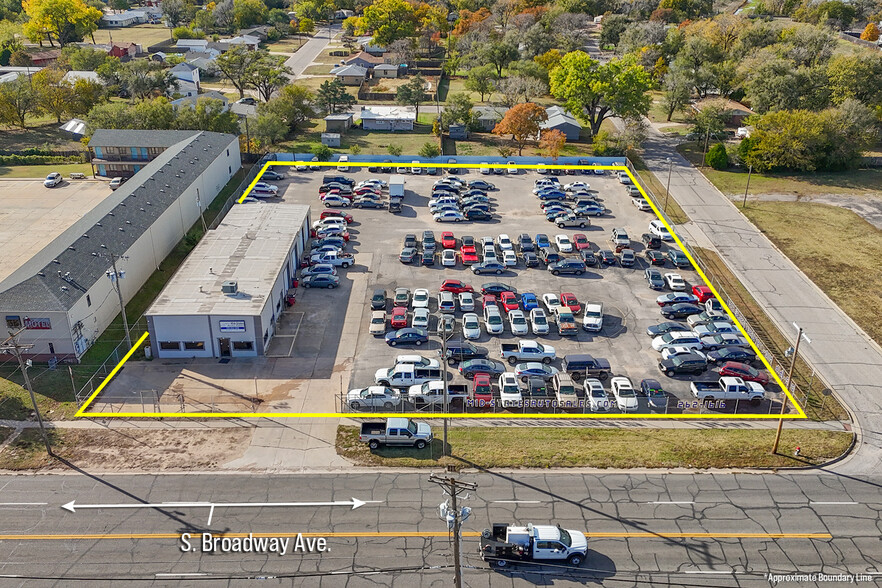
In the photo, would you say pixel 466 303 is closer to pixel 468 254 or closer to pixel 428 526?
pixel 468 254

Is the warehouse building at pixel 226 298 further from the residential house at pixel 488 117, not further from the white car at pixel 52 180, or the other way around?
the residential house at pixel 488 117

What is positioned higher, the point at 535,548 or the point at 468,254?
the point at 468,254

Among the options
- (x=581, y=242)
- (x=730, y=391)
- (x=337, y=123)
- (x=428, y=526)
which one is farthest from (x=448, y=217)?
(x=428, y=526)

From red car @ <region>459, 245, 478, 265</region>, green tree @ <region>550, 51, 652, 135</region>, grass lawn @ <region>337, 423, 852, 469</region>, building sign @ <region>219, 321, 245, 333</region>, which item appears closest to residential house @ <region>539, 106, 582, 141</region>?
green tree @ <region>550, 51, 652, 135</region>

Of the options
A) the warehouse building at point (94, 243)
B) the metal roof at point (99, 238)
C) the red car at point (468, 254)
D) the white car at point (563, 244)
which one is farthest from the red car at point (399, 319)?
the metal roof at point (99, 238)

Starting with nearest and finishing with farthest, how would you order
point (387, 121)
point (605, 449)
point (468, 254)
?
point (605, 449), point (468, 254), point (387, 121)

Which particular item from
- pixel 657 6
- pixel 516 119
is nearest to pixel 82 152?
pixel 516 119
